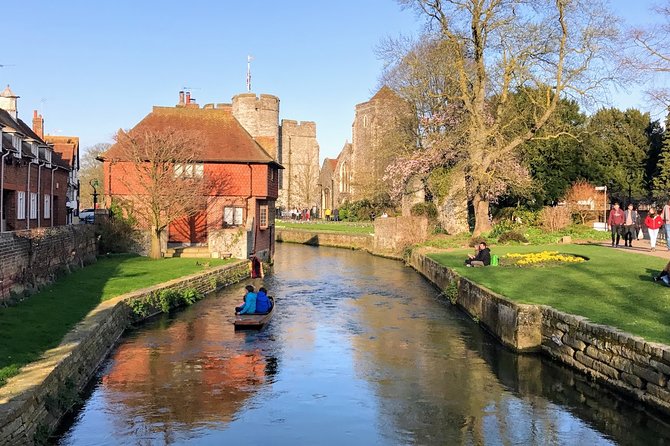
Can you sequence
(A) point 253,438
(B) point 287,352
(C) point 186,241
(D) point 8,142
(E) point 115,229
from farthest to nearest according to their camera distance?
(C) point 186,241 → (E) point 115,229 → (D) point 8,142 → (B) point 287,352 → (A) point 253,438

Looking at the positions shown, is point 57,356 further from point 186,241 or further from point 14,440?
point 186,241

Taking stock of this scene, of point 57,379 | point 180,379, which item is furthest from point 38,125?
point 57,379

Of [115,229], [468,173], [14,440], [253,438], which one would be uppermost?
[468,173]

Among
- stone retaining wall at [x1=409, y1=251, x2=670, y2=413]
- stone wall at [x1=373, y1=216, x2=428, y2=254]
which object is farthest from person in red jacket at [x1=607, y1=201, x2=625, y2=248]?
stone wall at [x1=373, y1=216, x2=428, y2=254]

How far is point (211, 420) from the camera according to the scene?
11.0m

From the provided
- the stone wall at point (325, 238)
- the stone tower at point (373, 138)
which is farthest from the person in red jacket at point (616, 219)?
the stone wall at point (325, 238)

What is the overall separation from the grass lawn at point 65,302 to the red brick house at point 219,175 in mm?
6340

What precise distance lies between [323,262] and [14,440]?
110 feet

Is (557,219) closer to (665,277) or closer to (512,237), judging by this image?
(512,237)

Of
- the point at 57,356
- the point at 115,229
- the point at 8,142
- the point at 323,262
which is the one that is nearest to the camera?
the point at 57,356

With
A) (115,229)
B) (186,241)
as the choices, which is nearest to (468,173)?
(186,241)

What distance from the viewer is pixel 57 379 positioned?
1038 cm

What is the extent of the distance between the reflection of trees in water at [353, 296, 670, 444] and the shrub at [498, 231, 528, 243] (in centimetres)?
1765

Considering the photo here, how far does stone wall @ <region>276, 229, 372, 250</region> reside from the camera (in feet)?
175
